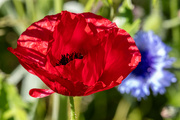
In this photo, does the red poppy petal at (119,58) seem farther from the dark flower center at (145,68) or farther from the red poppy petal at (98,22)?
the dark flower center at (145,68)

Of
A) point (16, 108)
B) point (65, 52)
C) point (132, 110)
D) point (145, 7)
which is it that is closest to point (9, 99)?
point (16, 108)

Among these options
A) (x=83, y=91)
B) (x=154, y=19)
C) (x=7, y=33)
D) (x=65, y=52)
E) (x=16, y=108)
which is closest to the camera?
(x=83, y=91)

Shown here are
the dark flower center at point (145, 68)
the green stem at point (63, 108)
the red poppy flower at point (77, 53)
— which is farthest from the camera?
the dark flower center at point (145, 68)

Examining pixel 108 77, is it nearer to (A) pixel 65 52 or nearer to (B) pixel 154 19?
(A) pixel 65 52

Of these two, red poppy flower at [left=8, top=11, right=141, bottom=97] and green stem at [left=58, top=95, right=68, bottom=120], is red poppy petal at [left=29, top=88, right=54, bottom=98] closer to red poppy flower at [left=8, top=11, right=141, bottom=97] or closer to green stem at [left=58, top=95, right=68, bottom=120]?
red poppy flower at [left=8, top=11, right=141, bottom=97]

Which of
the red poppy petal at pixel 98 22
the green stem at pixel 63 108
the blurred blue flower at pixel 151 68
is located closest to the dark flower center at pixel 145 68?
the blurred blue flower at pixel 151 68

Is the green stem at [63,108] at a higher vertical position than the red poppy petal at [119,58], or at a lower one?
lower
